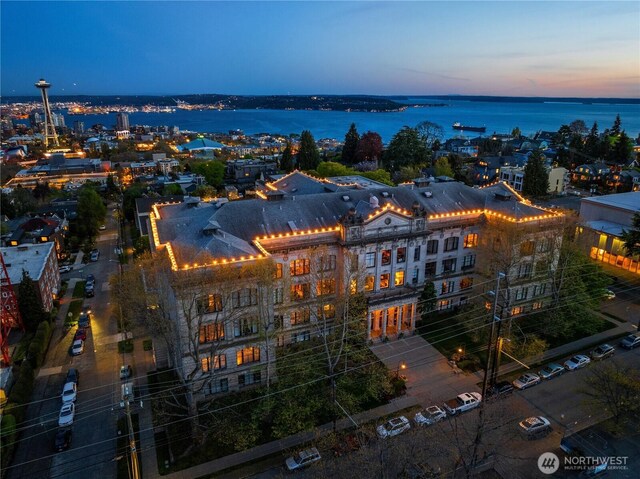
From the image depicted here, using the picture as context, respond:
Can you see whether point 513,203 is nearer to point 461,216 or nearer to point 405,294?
point 461,216

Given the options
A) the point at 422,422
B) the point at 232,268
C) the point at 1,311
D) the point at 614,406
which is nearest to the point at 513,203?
the point at 614,406

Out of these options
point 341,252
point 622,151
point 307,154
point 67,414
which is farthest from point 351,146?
point 67,414

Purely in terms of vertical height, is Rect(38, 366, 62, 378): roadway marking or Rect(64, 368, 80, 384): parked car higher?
Rect(64, 368, 80, 384): parked car

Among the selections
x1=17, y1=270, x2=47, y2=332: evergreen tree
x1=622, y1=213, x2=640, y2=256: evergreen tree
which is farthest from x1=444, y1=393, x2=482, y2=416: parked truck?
x1=17, y1=270, x2=47, y2=332: evergreen tree

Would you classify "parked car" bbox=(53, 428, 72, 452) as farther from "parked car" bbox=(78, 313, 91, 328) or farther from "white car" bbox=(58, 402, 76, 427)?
"parked car" bbox=(78, 313, 91, 328)

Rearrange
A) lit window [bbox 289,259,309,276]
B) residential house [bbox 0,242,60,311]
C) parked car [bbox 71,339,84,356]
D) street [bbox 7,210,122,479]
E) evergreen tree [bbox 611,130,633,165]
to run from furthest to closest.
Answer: evergreen tree [bbox 611,130,633,165]
residential house [bbox 0,242,60,311]
parked car [bbox 71,339,84,356]
lit window [bbox 289,259,309,276]
street [bbox 7,210,122,479]

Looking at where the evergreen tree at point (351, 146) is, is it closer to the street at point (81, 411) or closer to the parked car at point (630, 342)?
the street at point (81, 411)

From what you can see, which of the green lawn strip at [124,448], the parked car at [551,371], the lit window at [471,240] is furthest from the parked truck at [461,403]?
the green lawn strip at [124,448]

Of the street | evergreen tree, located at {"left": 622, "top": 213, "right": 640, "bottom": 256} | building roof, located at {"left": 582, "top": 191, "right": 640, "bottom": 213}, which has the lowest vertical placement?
the street
